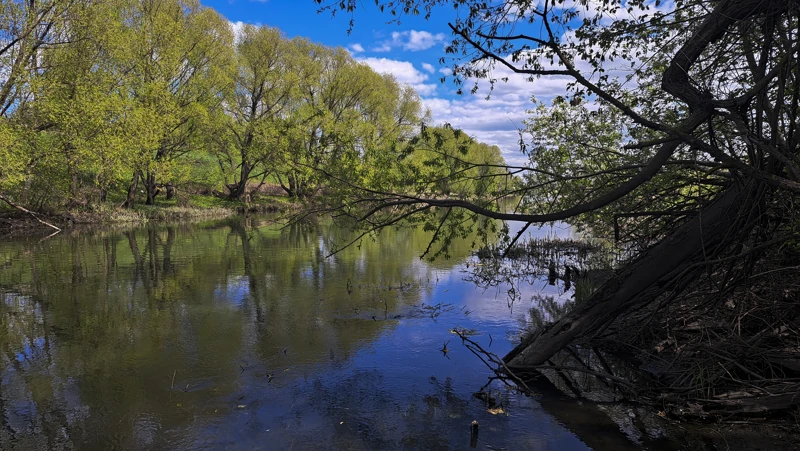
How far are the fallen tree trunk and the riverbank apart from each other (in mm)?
12056

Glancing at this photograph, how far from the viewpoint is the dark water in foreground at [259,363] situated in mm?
5109

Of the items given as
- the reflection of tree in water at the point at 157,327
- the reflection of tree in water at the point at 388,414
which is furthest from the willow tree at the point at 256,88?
the reflection of tree in water at the point at 388,414

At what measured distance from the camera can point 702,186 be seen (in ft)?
22.3

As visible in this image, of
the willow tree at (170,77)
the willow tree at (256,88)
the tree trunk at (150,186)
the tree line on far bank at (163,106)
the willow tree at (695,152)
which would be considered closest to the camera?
the willow tree at (695,152)

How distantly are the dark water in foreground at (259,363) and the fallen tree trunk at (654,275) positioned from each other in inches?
32.5

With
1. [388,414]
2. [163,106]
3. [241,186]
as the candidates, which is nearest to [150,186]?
[163,106]

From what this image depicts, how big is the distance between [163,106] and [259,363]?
26.9m

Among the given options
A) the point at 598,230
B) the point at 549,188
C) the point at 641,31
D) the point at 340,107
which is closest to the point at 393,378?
the point at 549,188

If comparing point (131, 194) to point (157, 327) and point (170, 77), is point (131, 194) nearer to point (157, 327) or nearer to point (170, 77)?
point (170, 77)

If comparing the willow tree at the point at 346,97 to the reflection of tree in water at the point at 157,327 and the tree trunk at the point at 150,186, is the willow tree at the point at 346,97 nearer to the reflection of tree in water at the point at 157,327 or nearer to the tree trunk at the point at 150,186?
the tree trunk at the point at 150,186

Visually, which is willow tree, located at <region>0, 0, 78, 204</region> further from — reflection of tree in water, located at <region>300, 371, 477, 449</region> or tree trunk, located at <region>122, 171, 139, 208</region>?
reflection of tree in water, located at <region>300, 371, 477, 449</region>

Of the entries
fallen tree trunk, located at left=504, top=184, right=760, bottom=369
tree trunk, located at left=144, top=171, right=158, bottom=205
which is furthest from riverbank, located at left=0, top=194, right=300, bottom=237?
fallen tree trunk, located at left=504, top=184, right=760, bottom=369

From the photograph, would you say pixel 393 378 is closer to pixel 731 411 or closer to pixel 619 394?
pixel 619 394

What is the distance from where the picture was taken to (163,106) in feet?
95.5
